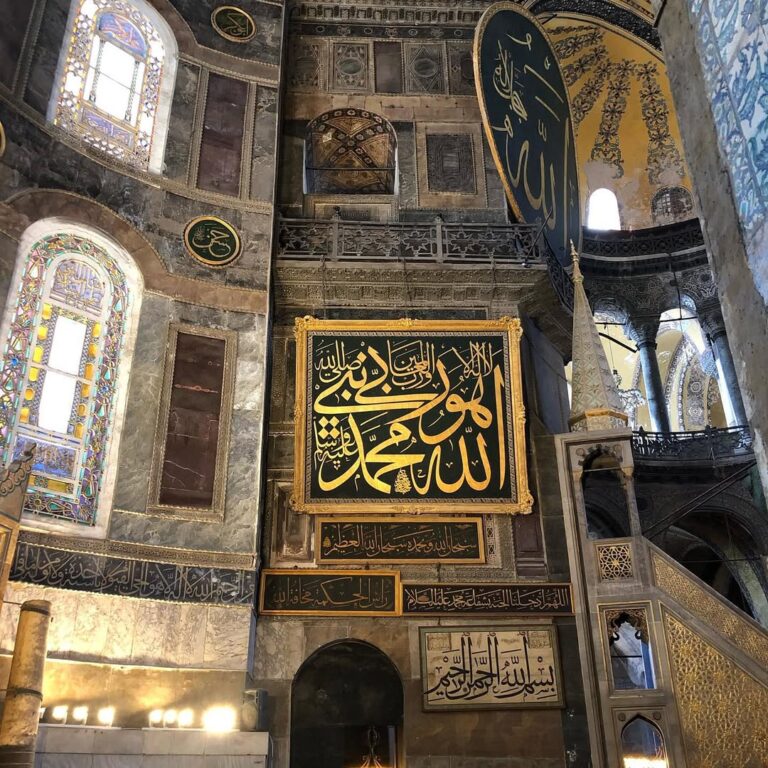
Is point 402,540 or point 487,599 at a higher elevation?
point 402,540

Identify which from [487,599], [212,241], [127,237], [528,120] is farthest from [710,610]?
[127,237]

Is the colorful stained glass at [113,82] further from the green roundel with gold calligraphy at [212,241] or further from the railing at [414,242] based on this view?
the railing at [414,242]

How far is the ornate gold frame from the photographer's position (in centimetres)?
663

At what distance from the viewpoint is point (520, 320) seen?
8.20 m

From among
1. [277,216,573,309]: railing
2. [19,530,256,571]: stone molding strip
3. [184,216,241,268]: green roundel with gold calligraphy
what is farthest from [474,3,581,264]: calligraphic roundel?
[19,530,256,571]: stone molding strip

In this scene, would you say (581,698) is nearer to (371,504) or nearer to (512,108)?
(371,504)

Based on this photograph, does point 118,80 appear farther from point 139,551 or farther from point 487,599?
point 487,599

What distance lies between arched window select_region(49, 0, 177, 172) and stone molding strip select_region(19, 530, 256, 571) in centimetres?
366

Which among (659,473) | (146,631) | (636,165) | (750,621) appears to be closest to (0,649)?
(146,631)

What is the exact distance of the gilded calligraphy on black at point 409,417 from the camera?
7.44 meters

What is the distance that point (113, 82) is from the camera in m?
8.00

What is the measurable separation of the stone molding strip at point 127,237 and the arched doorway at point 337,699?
3.27 meters

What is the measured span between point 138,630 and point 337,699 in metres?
1.82

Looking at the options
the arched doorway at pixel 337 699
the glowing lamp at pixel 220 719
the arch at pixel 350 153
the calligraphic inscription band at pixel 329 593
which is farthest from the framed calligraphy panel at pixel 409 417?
the arch at pixel 350 153
